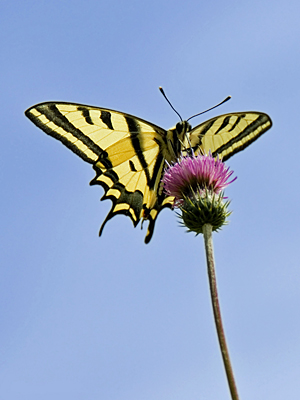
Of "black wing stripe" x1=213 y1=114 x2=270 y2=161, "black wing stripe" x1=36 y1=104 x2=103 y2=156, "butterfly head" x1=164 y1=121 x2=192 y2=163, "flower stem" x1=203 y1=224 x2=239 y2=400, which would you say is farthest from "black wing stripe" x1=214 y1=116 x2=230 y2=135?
"flower stem" x1=203 y1=224 x2=239 y2=400

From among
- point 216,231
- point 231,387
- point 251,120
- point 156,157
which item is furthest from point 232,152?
point 231,387

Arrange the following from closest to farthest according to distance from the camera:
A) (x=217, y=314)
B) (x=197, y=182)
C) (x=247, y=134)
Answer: (x=217, y=314) < (x=197, y=182) < (x=247, y=134)

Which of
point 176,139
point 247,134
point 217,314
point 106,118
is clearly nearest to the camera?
point 217,314

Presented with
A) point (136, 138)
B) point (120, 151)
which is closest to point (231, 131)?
point (136, 138)

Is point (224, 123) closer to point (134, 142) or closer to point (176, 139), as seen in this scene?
point (176, 139)

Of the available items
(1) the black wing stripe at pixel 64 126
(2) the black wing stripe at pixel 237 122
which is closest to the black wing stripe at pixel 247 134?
(2) the black wing stripe at pixel 237 122

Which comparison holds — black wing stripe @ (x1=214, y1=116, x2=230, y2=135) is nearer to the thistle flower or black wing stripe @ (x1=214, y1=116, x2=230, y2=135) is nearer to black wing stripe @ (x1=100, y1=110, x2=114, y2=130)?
the thistle flower

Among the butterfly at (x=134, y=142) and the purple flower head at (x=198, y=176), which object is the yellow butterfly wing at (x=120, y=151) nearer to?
the butterfly at (x=134, y=142)
